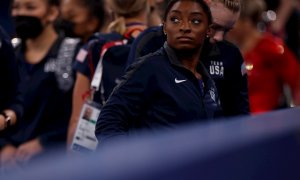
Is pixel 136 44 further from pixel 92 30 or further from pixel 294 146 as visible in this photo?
pixel 92 30

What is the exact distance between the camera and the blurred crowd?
122 inches

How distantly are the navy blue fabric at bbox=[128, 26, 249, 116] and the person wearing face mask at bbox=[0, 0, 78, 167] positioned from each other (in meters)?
1.69

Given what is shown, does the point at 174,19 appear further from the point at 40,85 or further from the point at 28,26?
the point at 28,26

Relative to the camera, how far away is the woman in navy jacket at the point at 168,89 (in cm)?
307

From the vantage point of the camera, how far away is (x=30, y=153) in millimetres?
5246

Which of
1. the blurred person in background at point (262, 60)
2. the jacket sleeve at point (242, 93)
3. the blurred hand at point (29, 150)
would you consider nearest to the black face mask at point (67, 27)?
the blurred hand at point (29, 150)

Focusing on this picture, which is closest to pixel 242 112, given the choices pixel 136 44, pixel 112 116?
pixel 136 44

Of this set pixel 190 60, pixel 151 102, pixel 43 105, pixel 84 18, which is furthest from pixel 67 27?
pixel 151 102

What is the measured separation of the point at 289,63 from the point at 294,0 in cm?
348

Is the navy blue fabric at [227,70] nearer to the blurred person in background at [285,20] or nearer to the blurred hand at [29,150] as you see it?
the blurred hand at [29,150]

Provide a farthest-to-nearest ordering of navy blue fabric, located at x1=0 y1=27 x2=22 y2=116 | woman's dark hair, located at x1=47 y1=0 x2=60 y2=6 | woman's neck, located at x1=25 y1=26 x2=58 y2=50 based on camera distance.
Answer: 1. woman's dark hair, located at x1=47 y1=0 x2=60 y2=6
2. woman's neck, located at x1=25 y1=26 x2=58 y2=50
3. navy blue fabric, located at x1=0 y1=27 x2=22 y2=116

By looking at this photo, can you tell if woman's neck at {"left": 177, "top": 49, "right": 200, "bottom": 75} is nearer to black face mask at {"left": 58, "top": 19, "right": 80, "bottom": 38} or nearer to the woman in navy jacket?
the woman in navy jacket

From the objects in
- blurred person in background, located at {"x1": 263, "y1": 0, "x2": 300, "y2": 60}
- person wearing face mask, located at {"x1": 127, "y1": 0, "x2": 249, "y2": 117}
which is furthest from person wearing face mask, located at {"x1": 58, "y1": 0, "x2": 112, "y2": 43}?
blurred person in background, located at {"x1": 263, "y1": 0, "x2": 300, "y2": 60}

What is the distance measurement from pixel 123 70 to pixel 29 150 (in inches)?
48.1
